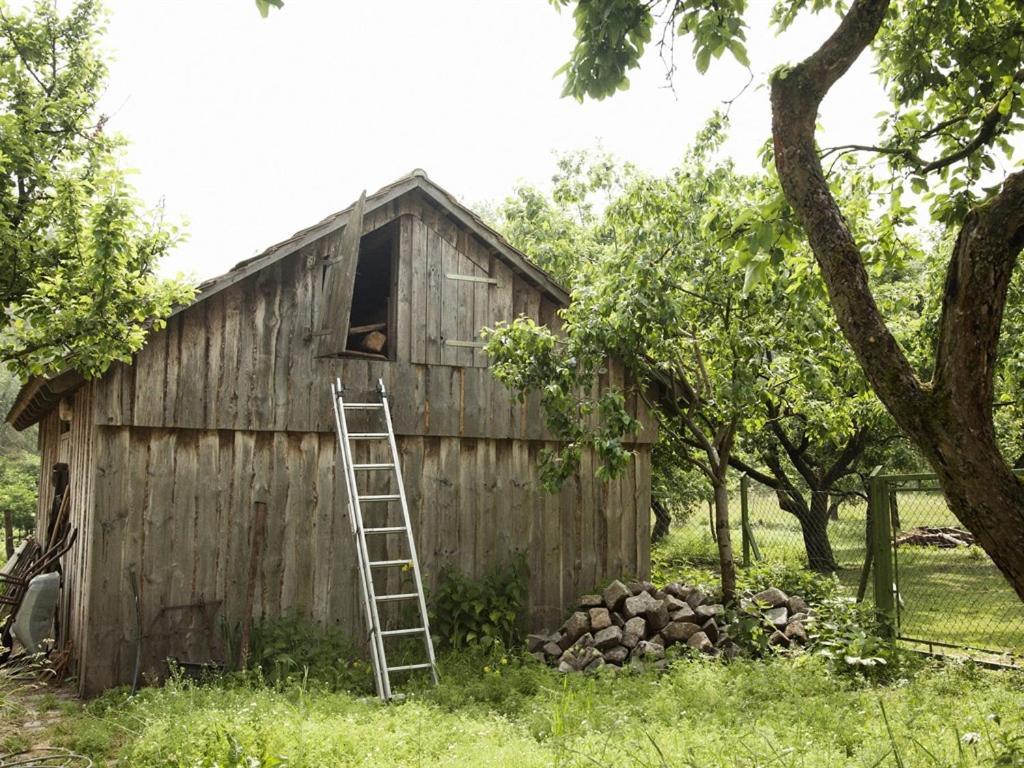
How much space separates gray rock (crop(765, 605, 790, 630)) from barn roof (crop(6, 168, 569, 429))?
4751 mm

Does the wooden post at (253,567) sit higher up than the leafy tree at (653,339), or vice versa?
the leafy tree at (653,339)

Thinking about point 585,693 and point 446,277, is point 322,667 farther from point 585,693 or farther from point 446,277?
point 446,277

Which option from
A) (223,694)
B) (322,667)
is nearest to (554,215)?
(322,667)

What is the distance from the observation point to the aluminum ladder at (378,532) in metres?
8.73

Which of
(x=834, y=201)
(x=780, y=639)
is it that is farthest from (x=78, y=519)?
(x=834, y=201)

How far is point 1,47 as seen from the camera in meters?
9.92

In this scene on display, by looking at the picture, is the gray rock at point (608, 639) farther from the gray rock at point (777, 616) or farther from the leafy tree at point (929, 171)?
the leafy tree at point (929, 171)

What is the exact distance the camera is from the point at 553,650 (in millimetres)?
10133

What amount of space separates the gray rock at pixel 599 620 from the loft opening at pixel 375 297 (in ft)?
13.2

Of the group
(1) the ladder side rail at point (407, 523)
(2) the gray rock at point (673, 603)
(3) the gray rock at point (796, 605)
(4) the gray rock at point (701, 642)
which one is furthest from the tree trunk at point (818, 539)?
(1) the ladder side rail at point (407, 523)

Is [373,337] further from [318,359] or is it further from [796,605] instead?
[796,605]

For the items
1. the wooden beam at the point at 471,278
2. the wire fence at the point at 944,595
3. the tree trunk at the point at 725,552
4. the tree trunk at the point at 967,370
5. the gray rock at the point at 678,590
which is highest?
the wooden beam at the point at 471,278

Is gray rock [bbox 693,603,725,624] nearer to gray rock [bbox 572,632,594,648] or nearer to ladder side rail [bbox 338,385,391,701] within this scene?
gray rock [bbox 572,632,594,648]

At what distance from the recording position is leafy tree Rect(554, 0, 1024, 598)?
4008mm
